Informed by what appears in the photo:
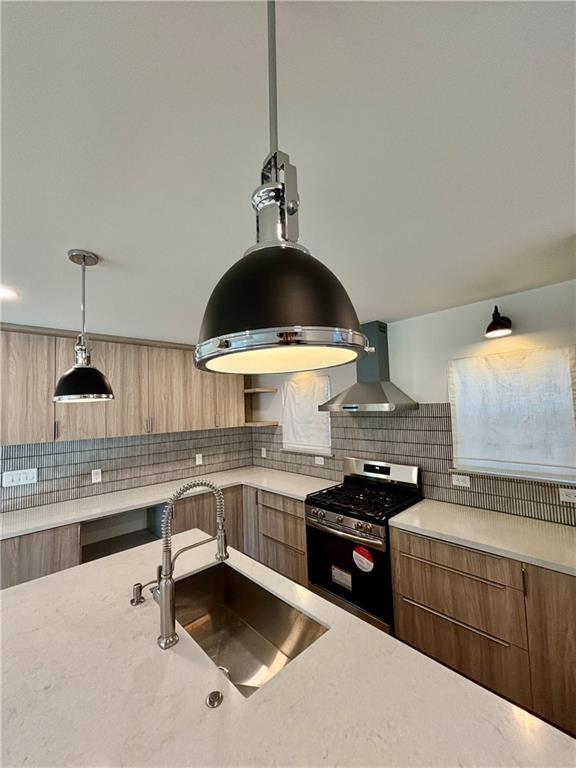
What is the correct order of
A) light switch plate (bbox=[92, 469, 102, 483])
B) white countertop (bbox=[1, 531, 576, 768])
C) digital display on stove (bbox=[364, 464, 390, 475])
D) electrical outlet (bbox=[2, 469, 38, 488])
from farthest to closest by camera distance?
light switch plate (bbox=[92, 469, 102, 483]) → digital display on stove (bbox=[364, 464, 390, 475]) → electrical outlet (bbox=[2, 469, 38, 488]) → white countertop (bbox=[1, 531, 576, 768])

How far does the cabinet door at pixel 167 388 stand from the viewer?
2.96 m

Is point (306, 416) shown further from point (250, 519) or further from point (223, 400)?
point (250, 519)

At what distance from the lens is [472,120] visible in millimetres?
721

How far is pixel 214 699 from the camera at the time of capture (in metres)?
0.82

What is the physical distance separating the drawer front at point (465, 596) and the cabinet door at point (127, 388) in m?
2.37

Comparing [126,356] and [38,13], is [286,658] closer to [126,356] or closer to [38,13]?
[38,13]

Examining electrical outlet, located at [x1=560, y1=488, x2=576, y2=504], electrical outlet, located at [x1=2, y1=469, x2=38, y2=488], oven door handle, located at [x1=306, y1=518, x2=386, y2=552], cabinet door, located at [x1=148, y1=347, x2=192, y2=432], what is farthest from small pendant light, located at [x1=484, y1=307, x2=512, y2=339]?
electrical outlet, located at [x1=2, y1=469, x2=38, y2=488]

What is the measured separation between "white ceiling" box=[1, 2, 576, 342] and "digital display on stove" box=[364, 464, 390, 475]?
1.79 m

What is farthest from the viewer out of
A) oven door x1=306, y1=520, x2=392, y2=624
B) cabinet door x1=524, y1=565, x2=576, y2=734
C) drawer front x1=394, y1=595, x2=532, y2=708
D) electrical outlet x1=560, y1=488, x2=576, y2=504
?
oven door x1=306, y1=520, x2=392, y2=624

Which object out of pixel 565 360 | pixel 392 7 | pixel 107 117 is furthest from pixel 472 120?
pixel 565 360

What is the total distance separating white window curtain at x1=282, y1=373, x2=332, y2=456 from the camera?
10.5 feet

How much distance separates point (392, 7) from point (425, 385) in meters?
2.27

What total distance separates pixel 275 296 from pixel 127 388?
9.01 feet

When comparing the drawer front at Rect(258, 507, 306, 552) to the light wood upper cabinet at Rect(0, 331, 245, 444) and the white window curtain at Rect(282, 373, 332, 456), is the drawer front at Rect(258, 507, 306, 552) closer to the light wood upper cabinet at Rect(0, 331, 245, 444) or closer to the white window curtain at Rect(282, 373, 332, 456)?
the white window curtain at Rect(282, 373, 332, 456)
